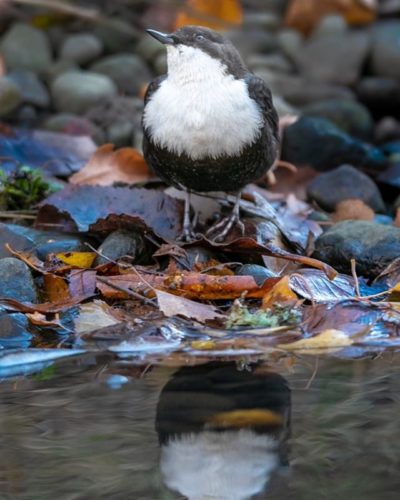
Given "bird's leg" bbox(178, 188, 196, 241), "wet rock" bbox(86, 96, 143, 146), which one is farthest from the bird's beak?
"wet rock" bbox(86, 96, 143, 146)

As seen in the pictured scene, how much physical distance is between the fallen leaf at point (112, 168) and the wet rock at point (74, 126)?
1271mm

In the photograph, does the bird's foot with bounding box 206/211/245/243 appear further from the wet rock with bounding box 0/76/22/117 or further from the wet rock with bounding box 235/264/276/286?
the wet rock with bounding box 0/76/22/117

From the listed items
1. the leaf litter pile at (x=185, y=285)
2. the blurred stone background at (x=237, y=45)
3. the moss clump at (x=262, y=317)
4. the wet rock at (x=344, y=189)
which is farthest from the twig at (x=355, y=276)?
the blurred stone background at (x=237, y=45)

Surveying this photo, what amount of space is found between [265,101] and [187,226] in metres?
0.84

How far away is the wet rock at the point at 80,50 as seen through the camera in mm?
9938

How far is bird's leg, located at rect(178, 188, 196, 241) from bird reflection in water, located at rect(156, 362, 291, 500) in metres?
1.69

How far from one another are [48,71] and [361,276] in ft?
16.3

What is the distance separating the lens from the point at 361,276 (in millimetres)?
5730

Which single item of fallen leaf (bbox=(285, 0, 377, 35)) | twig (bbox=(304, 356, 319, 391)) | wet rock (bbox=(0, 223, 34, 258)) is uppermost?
fallen leaf (bbox=(285, 0, 377, 35))

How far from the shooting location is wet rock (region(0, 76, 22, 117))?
885cm

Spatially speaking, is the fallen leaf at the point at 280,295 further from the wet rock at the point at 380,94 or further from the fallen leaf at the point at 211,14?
the fallen leaf at the point at 211,14

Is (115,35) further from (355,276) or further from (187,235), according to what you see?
(355,276)

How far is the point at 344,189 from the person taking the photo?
7.16m

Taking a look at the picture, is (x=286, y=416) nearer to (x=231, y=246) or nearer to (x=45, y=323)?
(x=45, y=323)
